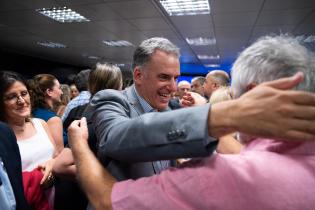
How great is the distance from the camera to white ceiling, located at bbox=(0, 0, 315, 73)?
422cm

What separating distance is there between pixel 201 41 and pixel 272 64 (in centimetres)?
644

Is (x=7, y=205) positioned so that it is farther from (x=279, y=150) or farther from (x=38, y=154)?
(x=279, y=150)

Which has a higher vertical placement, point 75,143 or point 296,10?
point 296,10

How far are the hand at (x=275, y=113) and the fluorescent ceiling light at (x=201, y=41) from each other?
6.20 metres

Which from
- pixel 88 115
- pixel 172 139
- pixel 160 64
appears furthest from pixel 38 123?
pixel 172 139

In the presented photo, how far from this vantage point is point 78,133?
799 millimetres

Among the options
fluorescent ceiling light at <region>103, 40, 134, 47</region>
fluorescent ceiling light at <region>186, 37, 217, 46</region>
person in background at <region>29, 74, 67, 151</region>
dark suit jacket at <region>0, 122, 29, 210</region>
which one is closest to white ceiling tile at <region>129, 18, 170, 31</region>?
fluorescent ceiling light at <region>186, 37, 217, 46</region>

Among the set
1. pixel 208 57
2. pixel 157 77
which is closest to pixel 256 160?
pixel 157 77

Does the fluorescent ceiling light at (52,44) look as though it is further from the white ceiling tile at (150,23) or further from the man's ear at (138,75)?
the man's ear at (138,75)

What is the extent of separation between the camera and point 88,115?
0.85 meters

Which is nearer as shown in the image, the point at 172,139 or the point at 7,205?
the point at 172,139

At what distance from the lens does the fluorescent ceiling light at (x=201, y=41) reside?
6.56 metres

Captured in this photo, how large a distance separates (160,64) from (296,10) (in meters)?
3.84

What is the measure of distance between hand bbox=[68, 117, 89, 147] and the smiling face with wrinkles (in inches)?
15.3
